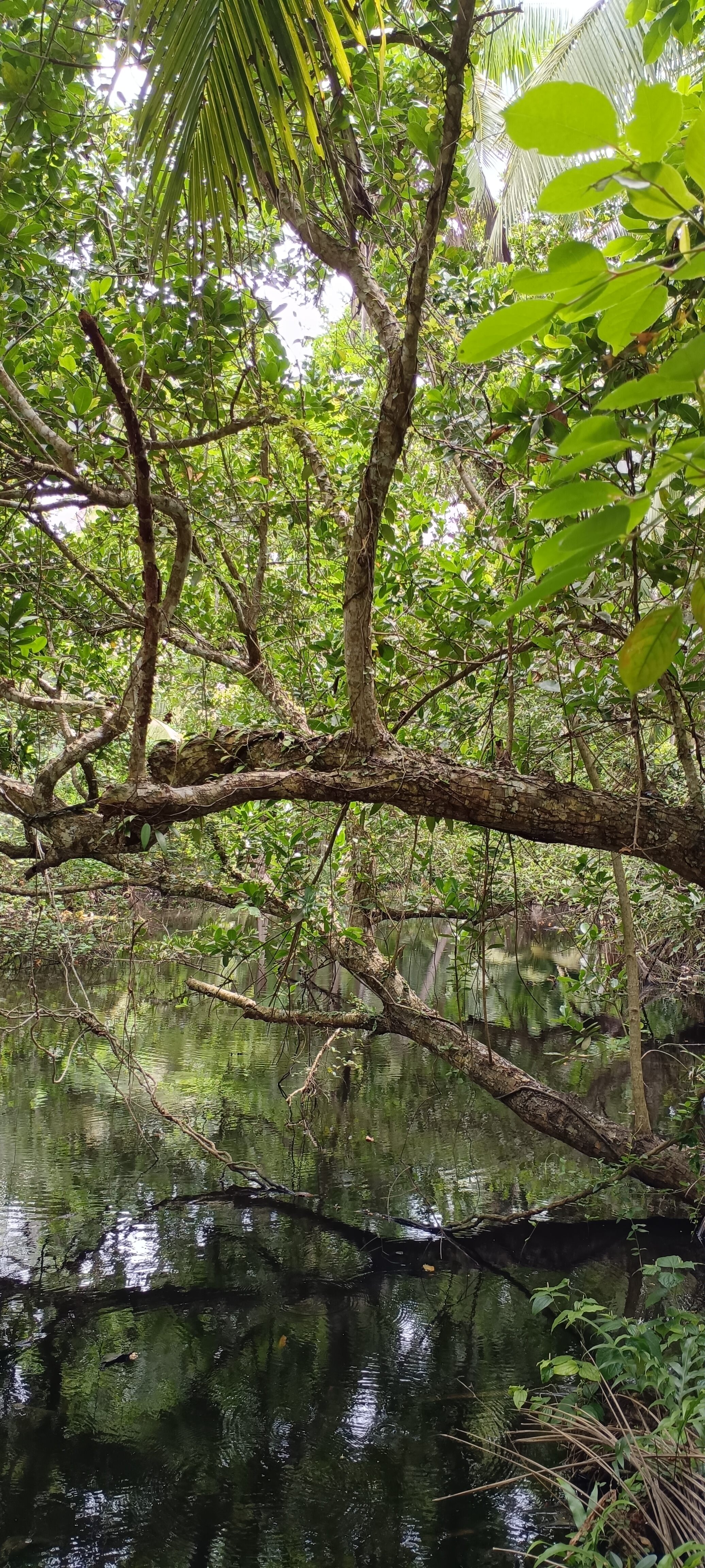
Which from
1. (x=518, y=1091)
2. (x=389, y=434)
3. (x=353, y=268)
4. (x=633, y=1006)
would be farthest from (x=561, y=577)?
(x=518, y=1091)

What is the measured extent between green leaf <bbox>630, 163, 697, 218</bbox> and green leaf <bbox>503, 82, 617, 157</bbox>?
0.9 inches

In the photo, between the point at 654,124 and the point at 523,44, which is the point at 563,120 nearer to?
the point at 654,124

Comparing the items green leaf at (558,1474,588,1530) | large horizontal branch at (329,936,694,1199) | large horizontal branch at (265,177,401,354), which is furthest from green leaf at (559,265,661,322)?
large horizontal branch at (329,936,694,1199)

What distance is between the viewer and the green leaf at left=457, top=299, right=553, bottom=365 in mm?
370

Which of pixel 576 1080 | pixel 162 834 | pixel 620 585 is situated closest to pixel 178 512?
pixel 162 834

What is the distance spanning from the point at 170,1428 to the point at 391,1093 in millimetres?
4468

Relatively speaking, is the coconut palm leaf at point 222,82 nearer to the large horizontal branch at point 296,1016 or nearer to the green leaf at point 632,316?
the green leaf at point 632,316

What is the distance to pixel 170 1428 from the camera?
346cm

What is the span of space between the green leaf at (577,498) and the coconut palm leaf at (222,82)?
109 cm

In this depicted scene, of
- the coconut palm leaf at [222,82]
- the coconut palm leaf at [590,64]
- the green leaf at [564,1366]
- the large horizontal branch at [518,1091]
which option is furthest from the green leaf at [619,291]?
the coconut palm leaf at [590,64]

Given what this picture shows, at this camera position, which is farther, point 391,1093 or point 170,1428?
point 391,1093

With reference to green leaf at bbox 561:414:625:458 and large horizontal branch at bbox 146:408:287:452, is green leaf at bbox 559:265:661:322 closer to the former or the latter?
green leaf at bbox 561:414:625:458

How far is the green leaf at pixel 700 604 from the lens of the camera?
0.51 meters

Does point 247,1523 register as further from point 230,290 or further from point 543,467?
point 230,290
